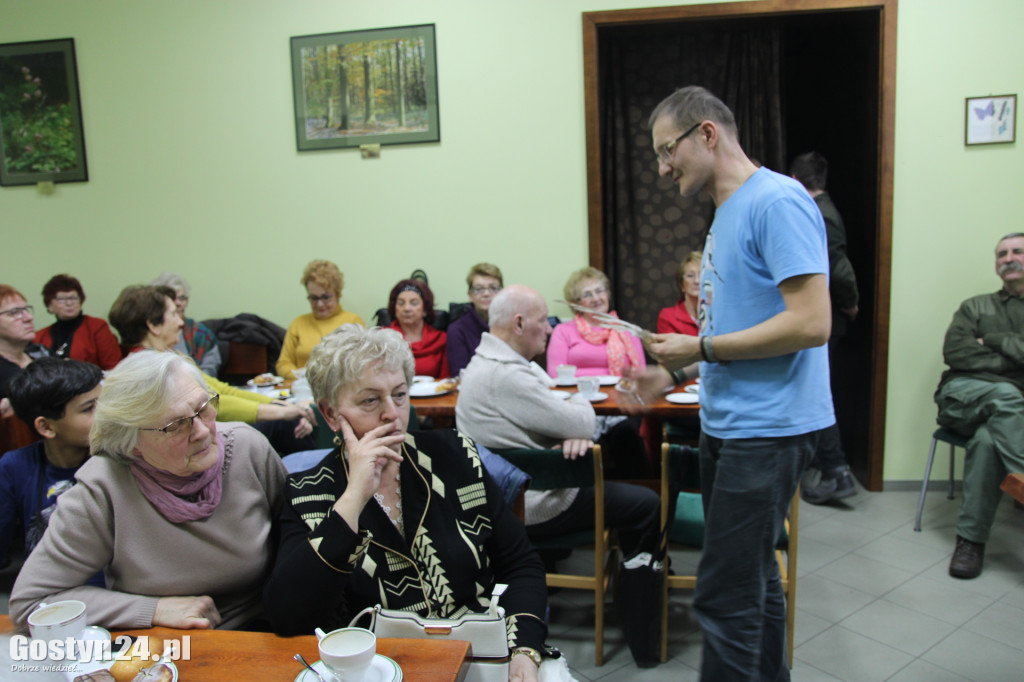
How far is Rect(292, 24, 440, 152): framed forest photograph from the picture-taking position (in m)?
4.00

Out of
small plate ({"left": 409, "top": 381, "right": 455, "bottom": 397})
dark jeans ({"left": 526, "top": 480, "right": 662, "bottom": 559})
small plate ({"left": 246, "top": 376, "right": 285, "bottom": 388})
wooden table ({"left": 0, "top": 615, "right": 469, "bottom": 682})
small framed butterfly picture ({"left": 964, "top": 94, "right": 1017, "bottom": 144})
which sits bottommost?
dark jeans ({"left": 526, "top": 480, "right": 662, "bottom": 559})

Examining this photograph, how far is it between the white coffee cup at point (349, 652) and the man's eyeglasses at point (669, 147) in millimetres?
1277

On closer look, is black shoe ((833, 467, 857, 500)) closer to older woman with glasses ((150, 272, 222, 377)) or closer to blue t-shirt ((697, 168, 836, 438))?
blue t-shirt ((697, 168, 836, 438))

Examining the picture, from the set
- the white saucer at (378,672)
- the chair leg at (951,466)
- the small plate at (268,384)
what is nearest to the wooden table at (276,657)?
the white saucer at (378,672)

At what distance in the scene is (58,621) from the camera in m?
1.02

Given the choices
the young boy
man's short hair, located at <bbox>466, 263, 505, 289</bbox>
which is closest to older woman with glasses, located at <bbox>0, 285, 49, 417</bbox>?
the young boy

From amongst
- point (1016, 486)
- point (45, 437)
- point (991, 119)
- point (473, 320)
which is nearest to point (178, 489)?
point (45, 437)

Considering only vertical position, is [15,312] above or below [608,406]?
above

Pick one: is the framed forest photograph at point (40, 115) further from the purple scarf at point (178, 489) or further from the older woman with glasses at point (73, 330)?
the purple scarf at point (178, 489)

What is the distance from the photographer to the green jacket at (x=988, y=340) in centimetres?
313

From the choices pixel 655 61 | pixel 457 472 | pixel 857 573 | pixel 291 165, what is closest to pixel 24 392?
pixel 457 472

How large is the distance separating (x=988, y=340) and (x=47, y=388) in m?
3.68

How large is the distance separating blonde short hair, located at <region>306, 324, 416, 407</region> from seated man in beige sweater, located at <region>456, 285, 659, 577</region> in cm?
74

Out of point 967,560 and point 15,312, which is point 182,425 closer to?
point 15,312
